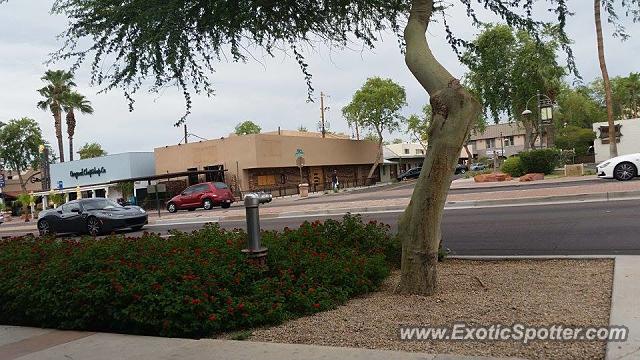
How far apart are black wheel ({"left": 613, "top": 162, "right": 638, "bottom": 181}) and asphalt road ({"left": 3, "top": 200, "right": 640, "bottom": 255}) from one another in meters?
7.06

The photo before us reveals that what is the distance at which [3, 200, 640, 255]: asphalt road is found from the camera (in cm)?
894

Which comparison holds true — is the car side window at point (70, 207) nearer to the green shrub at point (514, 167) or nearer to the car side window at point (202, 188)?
the car side window at point (202, 188)

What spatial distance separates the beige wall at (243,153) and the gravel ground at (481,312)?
123 ft

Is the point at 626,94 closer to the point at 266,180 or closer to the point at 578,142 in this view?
the point at 578,142

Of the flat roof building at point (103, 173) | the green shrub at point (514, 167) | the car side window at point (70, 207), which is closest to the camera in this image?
the car side window at point (70, 207)

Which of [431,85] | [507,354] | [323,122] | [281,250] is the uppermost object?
[323,122]

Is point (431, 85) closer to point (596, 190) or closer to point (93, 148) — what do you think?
point (596, 190)

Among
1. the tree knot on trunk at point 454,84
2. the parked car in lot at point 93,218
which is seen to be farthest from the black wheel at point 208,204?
the tree knot on trunk at point 454,84

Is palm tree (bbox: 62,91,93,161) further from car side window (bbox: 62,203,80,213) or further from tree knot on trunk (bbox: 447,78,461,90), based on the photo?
tree knot on trunk (bbox: 447,78,461,90)

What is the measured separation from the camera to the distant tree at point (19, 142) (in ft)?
228

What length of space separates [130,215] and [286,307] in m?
16.1

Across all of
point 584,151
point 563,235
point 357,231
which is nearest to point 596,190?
point 563,235

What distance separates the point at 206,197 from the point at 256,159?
10.5 meters

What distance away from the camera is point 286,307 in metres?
5.77
